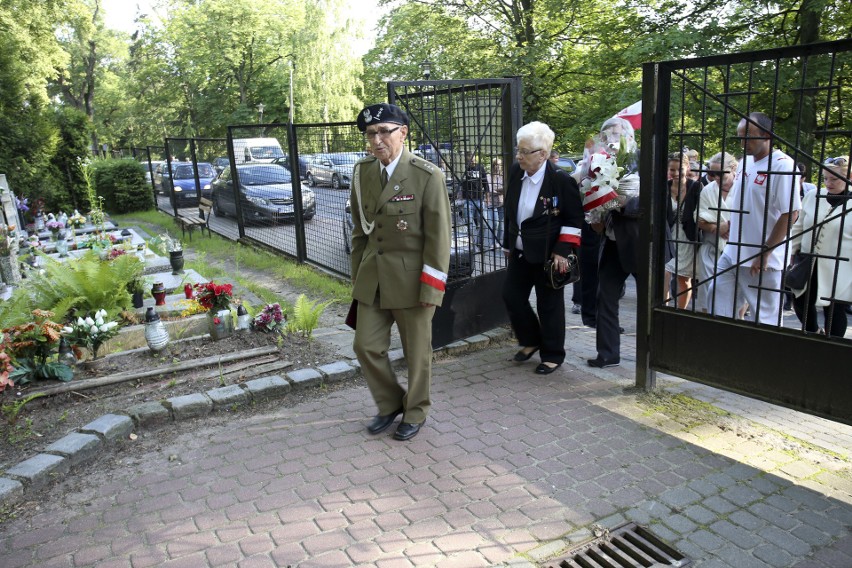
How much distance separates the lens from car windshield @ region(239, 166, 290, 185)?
33.1ft

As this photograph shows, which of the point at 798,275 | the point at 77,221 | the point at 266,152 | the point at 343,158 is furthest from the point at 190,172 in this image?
the point at 798,275

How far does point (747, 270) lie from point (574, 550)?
2972 mm

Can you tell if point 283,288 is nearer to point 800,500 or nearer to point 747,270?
point 747,270

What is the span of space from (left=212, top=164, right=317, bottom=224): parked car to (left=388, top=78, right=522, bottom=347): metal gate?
377cm

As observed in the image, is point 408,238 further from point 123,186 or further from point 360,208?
point 123,186

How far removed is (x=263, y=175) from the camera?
1105 centimetres

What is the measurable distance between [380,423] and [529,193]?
2147 mm

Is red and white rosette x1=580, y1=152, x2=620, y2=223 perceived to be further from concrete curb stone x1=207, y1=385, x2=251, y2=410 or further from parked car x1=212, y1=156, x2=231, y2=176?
parked car x1=212, y1=156, x2=231, y2=176

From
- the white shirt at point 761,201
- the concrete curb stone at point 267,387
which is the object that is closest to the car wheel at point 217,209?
the concrete curb stone at point 267,387

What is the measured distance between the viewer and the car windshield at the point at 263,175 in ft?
33.1

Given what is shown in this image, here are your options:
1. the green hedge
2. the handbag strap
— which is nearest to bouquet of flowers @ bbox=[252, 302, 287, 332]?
the handbag strap

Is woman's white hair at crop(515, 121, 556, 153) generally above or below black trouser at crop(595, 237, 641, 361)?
above

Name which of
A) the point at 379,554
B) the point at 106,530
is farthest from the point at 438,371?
the point at 106,530

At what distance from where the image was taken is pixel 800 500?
133 inches
